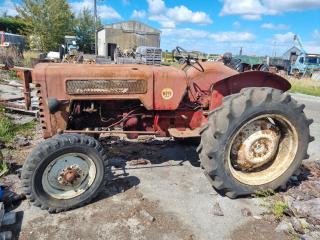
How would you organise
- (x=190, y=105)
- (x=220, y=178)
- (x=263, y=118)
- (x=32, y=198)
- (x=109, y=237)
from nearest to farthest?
(x=109, y=237), (x=32, y=198), (x=220, y=178), (x=263, y=118), (x=190, y=105)

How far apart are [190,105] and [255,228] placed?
1.77 meters

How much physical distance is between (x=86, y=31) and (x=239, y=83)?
4099cm

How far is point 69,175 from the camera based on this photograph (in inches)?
A: 143

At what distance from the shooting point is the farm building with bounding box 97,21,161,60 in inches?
1371

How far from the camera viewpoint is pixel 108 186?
4219 mm

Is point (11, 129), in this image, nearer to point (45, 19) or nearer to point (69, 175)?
point (69, 175)

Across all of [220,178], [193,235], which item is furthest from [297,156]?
[193,235]

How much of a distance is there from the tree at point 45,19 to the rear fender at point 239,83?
2873 centimetres

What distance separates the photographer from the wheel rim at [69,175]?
11.8 feet

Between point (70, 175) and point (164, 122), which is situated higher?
point (164, 122)

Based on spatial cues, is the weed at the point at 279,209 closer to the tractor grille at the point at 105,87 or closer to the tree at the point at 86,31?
the tractor grille at the point at 105,87

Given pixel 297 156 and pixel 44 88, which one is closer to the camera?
pixel 44 88


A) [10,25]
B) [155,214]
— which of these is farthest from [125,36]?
[155,214]

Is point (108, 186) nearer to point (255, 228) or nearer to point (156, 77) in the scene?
point (156, 77)
